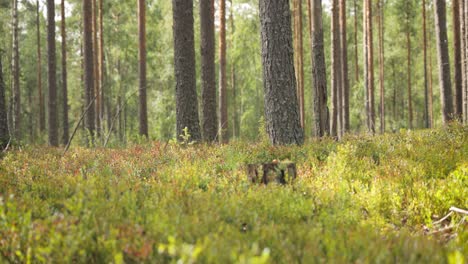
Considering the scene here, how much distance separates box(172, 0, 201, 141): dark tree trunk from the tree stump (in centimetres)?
562

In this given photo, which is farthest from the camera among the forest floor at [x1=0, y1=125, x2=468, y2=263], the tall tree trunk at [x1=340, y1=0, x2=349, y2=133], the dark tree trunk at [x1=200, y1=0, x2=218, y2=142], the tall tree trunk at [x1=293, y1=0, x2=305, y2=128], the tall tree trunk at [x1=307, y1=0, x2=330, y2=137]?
the tall tree trunk at [x1=293, y1=0, x2=305, y2=128]

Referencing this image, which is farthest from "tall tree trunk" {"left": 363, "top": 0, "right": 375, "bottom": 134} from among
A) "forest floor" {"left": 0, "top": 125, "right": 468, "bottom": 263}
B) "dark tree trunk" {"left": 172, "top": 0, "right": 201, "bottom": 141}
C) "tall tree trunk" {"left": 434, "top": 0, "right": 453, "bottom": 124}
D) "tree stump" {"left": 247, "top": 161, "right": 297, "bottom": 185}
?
→ "tree stump" {"left": 247, "top": 161, "right": 297, "bottom": 185}

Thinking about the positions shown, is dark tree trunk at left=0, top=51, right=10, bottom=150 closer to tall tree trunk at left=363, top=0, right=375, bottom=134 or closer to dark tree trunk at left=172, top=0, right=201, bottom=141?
dark tree trunk at left=172, top=0, right=201, bottom=141

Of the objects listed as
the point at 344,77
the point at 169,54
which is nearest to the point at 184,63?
the point at 344,77

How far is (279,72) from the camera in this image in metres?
8.66

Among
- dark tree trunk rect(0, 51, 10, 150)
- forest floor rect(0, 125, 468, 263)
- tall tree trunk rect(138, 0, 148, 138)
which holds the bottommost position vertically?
forest floor rect(0, 125, 468, 263)

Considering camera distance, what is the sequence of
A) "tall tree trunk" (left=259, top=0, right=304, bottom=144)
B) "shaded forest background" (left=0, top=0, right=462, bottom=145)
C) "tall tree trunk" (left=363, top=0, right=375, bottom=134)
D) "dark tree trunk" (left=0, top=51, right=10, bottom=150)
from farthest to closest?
"shaded forest background" (left=0, top=0, right=462, bottom=145) → "tall tree trunk" (left=363, top=0, right=375, bottom=134) → "dark tree trunk" (left=0, top=51, right=10, bottom=150) → "tall tree trunk" (left=259, top=0, right=304, bottom=144)

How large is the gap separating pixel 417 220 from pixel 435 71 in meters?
42.4

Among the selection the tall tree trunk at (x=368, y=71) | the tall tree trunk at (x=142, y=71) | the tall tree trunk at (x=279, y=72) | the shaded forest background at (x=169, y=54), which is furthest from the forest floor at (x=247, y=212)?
the shaded forest background at (x=169, y=54)

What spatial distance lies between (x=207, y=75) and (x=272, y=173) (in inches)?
337

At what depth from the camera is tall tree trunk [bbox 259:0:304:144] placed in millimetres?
8570

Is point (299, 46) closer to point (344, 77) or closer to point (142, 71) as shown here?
point (344, 77)

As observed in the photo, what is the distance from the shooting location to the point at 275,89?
28.5 feet

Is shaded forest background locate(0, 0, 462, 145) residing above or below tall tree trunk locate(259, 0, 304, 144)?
above
